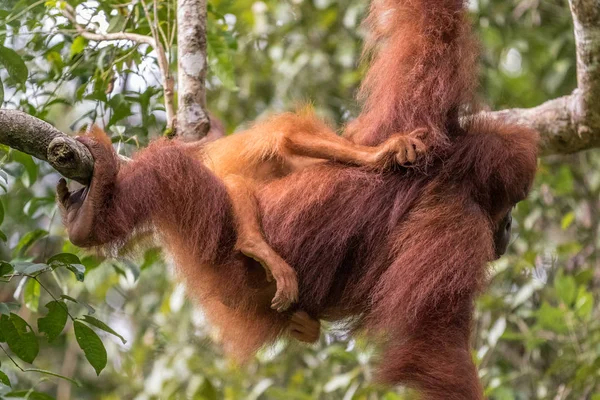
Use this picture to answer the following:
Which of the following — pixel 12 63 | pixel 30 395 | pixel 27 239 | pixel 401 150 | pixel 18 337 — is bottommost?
pixel 27 239

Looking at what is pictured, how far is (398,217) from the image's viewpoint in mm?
3160

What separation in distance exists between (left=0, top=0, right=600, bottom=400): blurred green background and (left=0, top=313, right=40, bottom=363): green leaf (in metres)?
0.07

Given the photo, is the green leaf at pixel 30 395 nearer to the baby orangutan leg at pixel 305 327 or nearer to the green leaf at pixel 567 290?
the baby orangutan leg at pixel 305 327

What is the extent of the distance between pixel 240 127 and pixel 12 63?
4.97 ft

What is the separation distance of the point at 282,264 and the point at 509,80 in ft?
11.9

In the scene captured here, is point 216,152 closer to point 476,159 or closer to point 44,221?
point 476,159

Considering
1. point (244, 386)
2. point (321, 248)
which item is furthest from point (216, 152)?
point (244, 386)

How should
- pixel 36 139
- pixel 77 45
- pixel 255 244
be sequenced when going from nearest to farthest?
1. pixel 36 139
2. pixel 255 244
3. pixel 77 45

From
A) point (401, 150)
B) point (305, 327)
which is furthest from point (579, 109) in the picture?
point (305, 327)

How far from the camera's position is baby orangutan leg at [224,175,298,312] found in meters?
2.96

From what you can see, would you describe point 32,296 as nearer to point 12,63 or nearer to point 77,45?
point 12,63

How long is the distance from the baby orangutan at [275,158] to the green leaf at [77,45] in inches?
35.6

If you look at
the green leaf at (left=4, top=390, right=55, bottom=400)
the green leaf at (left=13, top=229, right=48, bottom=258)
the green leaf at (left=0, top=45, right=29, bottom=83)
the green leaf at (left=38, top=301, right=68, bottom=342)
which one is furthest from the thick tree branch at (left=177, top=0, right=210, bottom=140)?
the green leaf at (left=4, top=390, right=55, bottom=400)

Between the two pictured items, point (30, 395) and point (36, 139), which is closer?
point (36, 139)
